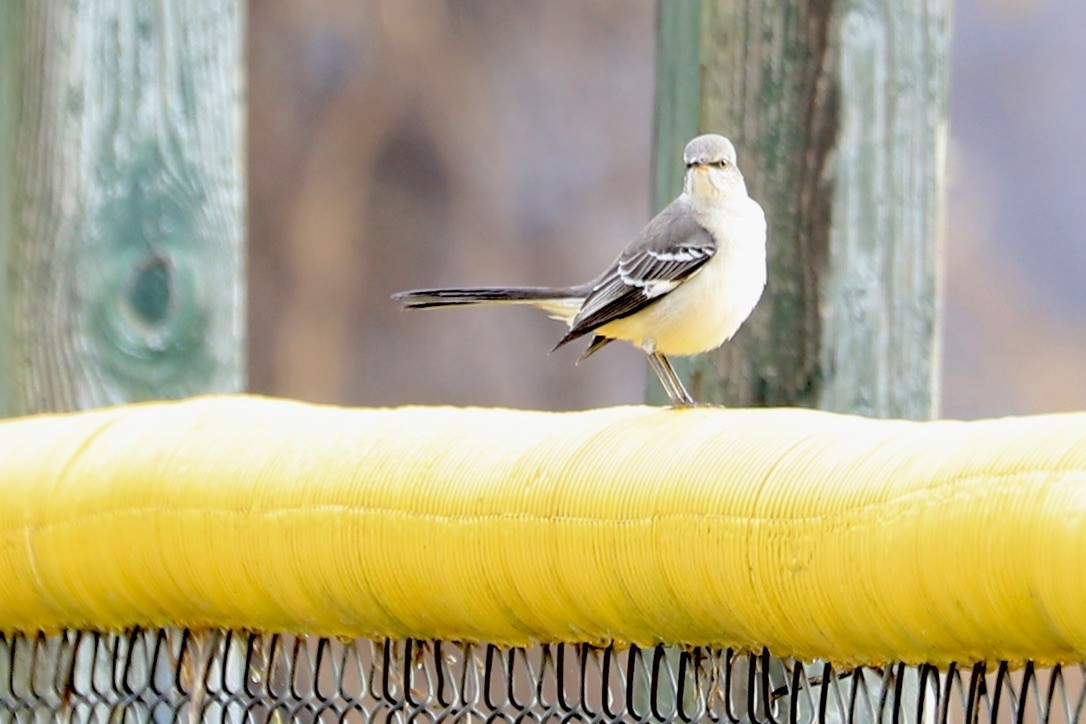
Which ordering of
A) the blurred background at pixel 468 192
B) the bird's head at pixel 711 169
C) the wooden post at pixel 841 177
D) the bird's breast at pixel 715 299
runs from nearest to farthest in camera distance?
the wooden post at pixel 841 177 < the bird's head at pixel 711 169 < the bird's breast at pixel 715 299 < the blurred background at pixel 468 192

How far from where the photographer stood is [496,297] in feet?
11.0

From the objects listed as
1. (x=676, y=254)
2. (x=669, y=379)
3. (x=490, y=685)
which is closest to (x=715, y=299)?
(x=669, y=379)

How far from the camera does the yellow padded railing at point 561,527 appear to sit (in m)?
1.31

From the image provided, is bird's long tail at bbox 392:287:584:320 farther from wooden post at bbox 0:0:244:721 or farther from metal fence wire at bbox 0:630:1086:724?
metal fence wire at bbox 0:630:1086:724

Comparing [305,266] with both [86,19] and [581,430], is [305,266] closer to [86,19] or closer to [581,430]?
[86,19]

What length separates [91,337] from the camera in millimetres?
2986

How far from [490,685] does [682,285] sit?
4.37ft

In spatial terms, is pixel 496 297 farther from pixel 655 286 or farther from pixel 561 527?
pixel 561 527

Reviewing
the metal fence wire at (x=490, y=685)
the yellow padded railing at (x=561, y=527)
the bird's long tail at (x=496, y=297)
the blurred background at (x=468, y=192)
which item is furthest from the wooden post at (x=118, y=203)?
the blurred background at (x=468, y=192)

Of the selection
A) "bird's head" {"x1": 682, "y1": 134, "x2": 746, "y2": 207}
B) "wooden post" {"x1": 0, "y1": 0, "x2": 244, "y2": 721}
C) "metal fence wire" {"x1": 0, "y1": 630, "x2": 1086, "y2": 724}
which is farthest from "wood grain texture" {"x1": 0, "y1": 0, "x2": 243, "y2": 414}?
"bird's head" {"x1": 682, "y1": 134, "x2": 746, "y2": 207}

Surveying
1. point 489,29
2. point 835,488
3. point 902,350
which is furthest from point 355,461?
point 489,29

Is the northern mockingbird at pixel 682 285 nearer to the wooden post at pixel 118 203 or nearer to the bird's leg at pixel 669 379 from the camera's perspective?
the bird's leg at pixel 669 379

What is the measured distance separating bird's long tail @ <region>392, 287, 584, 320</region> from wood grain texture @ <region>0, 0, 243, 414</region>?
0.35m

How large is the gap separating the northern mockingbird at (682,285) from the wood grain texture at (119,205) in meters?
0.39
